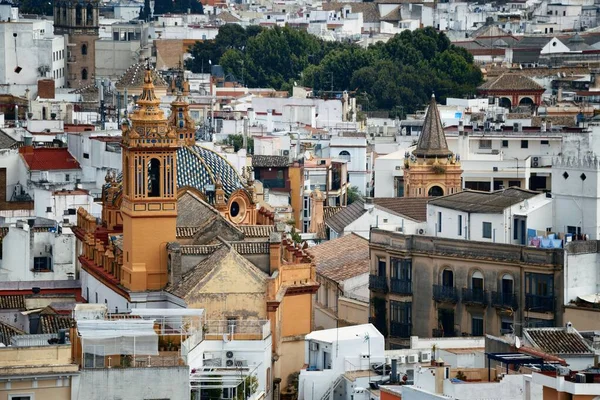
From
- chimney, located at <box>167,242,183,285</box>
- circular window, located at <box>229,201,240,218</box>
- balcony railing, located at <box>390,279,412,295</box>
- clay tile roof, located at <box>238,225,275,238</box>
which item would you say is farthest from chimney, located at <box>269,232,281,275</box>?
circular window, located at <box>229,201,240,218</box>

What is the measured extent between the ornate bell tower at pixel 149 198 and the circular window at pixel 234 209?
20.2ft

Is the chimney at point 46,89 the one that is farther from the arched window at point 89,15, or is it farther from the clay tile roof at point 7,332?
the clay tile roof at point 7,332

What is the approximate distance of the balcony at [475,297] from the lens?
2613 inches

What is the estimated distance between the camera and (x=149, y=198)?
66438 mm

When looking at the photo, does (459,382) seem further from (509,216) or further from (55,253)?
(55,253)

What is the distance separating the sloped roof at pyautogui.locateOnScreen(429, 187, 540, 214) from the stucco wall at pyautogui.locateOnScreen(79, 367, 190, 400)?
55.9ft

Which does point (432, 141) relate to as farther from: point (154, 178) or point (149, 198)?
point (149, 198)

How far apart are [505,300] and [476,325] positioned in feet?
4.66

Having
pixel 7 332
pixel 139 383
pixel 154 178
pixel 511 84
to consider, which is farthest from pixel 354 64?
pixel 139 383

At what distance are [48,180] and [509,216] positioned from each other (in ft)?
123

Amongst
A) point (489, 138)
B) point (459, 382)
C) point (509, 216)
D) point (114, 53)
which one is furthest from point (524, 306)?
point (114, 53)

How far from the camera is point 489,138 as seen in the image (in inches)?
4043

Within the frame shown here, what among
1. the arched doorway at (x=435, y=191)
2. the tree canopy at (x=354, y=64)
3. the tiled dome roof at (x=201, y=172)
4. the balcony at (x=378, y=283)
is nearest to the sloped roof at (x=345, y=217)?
the arched doorway at (x=435, y=191)

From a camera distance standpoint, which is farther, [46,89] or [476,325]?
[46,89]
